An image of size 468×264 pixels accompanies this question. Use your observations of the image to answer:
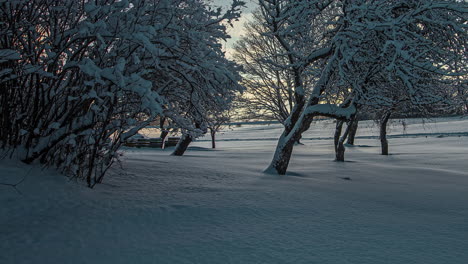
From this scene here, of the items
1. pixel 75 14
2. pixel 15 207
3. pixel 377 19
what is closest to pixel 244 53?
pixel 377 19

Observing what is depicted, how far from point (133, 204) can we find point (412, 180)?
6337mm

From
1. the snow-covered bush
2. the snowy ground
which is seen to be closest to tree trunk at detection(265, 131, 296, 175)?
the snowy ground

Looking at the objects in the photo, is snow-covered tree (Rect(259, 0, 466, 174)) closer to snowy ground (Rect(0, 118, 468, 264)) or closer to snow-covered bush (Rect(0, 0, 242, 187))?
snowy ground (Rect(0, 118, 468, 264))

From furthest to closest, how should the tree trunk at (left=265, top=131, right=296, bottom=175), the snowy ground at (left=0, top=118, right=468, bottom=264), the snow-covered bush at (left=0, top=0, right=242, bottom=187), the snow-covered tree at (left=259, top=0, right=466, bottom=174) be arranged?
the tree trunk at (left=265, top=131, right=296, bottom=175), the snow-covered tree at (left=259, top=0, right=466, bottom=174), the snow-covered bush at (left=0, top=0, right=242, bottom=187), the snowy ground at (left=0, top=118, right=468, bottom=264)

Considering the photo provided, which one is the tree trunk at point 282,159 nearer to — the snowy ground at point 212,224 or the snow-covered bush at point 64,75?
the snowy ground at point 212,224

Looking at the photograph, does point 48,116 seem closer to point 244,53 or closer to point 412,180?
point 412,180

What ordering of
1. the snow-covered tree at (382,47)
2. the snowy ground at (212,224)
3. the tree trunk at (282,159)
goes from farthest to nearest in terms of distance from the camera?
the tree trunk at (282,159)
the snow-covered tree at (382,47)
the snowy ground at (212,224)

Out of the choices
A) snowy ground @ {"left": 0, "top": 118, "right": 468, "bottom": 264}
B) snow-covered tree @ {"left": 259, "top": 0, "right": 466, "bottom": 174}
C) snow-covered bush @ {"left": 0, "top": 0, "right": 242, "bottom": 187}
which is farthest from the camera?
snow-covered tree @ {"left": 259, "top": 0, "right": 466, "bottom": 174}

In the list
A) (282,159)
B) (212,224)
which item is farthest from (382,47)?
(212,224)

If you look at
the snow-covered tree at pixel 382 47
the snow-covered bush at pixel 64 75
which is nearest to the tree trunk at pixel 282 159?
the snow-covered tree at pixel 382 47

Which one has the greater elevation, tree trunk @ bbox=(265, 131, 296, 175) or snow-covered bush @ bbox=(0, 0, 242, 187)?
snow-covered bush @ bbox=(0, 0, 242, 187)

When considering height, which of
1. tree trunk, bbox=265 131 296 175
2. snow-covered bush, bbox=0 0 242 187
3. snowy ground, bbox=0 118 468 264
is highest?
snow-covered bush, bbox=0 0 242 187

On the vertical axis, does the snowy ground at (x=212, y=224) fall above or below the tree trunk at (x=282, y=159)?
below

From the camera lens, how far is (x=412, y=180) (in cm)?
685
